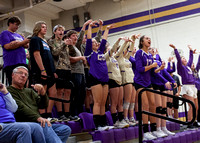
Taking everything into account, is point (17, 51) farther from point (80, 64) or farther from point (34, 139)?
point (34, 139)

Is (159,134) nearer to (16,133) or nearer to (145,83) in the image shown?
(145,83)

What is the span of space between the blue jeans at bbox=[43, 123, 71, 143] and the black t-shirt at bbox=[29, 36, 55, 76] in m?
1.04

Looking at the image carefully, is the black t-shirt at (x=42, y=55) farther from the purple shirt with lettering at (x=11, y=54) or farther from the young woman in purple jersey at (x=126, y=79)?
the young woman in purple jersey at (x=126, y=79)

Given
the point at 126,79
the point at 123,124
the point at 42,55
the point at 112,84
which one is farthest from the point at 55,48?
the point at 123,124

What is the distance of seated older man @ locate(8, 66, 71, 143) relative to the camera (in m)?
2.73

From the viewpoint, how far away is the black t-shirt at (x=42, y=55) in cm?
367

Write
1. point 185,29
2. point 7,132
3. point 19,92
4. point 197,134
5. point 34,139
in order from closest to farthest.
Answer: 1. point 7,132
2. point 34,139
3. point 19,92
4. point 197,134
5. point 185,29

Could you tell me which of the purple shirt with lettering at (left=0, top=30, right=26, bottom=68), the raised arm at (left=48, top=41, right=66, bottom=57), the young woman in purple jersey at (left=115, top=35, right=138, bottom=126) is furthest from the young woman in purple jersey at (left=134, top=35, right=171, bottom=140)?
the purple shirt with lettering at (left=0, top=30, right=26, bottom=68)

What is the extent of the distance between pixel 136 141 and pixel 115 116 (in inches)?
20.5

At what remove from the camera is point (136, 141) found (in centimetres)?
424

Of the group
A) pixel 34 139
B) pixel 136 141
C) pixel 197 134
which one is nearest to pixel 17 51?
pixel 34 139

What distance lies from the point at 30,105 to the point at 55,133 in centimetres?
41

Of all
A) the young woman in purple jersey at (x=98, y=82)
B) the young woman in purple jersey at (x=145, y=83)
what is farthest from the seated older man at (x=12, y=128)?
the young woman in purple jersey at (x=145, y=83)

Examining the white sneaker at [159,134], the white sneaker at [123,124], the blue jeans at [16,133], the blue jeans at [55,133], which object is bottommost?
the white sneaker at [159,134]
